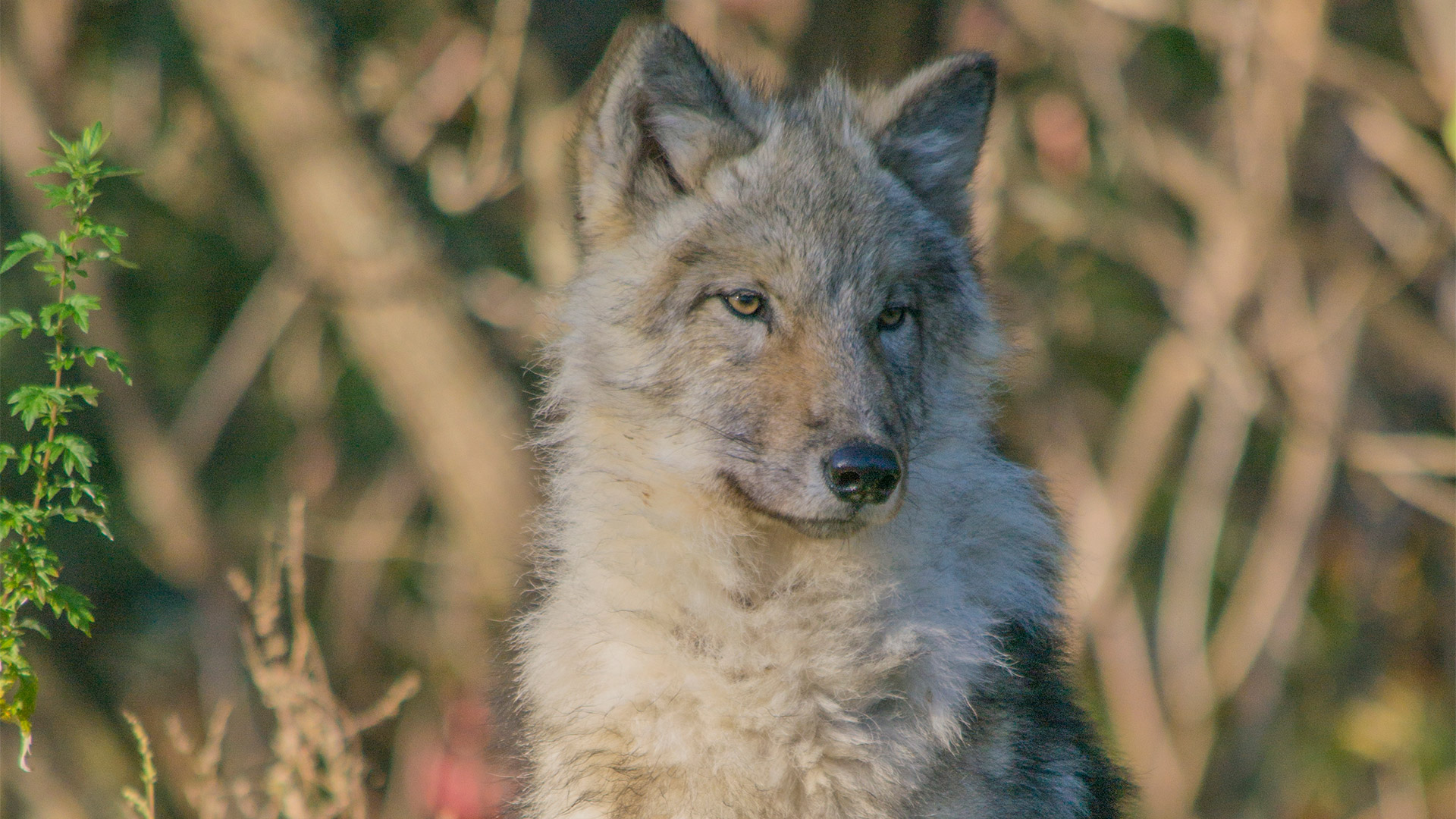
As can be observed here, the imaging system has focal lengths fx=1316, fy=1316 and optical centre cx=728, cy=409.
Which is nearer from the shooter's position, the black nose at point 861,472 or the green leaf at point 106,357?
the green leaf at point 106,357

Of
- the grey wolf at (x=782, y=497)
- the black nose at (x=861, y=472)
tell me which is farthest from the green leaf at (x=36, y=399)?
the black nose at (x=861, y=472)

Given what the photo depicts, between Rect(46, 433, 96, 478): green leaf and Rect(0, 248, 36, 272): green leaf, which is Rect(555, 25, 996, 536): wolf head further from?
Rect(0, 248, 36, 272): green leaf

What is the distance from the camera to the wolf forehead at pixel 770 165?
3246mm

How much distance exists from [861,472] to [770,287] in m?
0.58

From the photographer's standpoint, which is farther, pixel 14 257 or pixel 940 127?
pixel 940 127

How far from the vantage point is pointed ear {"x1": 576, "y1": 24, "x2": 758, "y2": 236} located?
11.0 feet

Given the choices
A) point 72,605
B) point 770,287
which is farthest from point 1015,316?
point 72,605

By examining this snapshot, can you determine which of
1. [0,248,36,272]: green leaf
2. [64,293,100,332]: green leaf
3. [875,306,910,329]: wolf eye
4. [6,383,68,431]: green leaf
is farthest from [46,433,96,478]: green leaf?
[875,306,910,329]: wolf eye

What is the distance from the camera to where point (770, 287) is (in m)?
3.17

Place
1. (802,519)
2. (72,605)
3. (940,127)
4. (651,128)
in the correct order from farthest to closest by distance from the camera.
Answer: (940,127)
(651,128)
(802,519)
(72,605)

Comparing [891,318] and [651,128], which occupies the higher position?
[651,128]

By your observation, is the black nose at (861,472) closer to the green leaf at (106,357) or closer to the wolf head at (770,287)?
the wolf head at (770,287)

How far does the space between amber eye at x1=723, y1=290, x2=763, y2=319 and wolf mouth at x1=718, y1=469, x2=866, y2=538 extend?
1.31 feet

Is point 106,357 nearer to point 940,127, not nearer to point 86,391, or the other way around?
point 86,391
